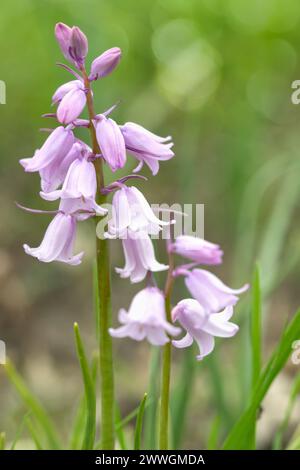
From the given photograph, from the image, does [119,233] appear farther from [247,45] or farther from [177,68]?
[247,45]

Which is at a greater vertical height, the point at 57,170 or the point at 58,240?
the point at 57,170

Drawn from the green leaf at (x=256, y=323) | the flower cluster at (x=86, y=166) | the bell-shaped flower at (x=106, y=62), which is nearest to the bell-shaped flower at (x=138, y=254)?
the flower cluster at (x=86, y=166)

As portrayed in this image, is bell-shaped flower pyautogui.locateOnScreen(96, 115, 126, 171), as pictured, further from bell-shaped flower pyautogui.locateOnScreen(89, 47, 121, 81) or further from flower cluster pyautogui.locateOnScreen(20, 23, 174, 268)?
bell-shaped flower pyautogui.locateOnScreen(89, 47, 121, 81)

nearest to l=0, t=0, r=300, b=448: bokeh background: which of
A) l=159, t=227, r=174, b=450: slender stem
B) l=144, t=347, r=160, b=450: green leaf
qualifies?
l=144, t=347, r=160, b=450: green leaf

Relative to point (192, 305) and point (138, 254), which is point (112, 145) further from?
point (192, 305)

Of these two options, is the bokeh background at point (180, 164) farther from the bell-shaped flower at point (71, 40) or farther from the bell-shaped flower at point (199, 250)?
the bell-shaped flower at point (71, 40)

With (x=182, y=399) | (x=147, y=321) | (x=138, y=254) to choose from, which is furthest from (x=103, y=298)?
(x=182, y=399)

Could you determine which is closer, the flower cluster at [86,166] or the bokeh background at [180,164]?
the flower cluster at [86,166]
